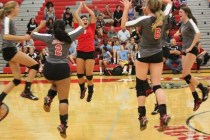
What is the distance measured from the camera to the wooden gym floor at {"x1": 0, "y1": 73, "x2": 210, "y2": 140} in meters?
7.66

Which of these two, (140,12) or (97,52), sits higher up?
(140,12)

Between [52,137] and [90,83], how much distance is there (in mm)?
2476

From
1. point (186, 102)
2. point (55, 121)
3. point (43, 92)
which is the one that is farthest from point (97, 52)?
point (55, 121)

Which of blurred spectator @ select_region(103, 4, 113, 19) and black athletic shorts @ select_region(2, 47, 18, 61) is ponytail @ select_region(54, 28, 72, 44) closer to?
black athletic shorts @ select_region(2, 47, 18, 61)

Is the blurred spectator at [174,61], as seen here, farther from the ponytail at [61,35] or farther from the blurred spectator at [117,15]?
the ponytail at [61,35]

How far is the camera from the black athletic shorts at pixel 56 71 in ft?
22.9

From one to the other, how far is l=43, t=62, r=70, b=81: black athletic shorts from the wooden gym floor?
1.28 meters

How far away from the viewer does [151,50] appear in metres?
6.85

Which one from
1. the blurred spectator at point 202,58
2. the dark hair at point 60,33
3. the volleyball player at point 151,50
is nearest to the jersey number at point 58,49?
the dark hair at point 60,33

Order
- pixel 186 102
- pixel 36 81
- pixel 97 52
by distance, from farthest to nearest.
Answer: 1. pixel 97 52
2. pixel 36 81
3. pixel 186 102

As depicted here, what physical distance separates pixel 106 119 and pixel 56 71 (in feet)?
7.97

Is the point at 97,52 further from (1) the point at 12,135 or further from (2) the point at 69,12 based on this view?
(1) the point at 12,135

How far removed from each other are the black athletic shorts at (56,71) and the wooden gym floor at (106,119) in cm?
128

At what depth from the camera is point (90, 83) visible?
9.87 metres
